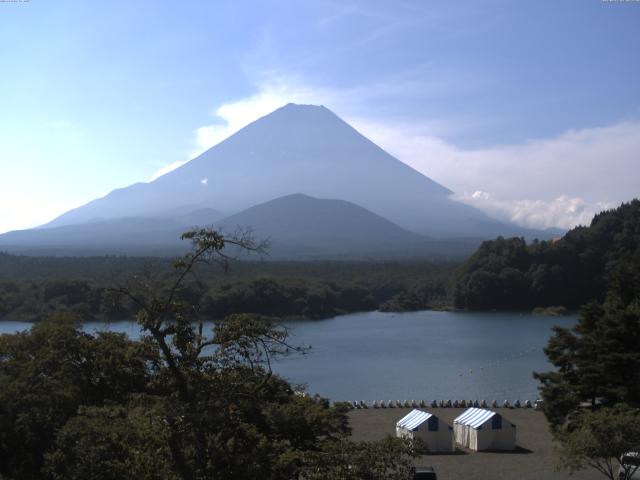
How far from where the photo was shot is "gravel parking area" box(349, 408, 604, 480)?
873 centimetres

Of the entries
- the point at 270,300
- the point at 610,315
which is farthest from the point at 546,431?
the point at 270,300

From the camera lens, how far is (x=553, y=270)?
113 ft

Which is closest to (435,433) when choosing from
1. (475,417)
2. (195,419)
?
(475,417)

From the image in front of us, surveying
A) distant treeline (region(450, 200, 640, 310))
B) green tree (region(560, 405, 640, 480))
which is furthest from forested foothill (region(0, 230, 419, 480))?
distant treeline (region(450, 200, 640, 310))

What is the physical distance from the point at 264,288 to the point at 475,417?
21797 mm

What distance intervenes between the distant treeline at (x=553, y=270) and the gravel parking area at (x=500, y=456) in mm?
22411

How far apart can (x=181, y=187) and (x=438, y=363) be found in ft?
322

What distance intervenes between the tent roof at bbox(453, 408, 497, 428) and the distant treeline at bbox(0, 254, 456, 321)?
13.7 meters

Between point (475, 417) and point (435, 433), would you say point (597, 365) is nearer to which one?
point (475, 417)

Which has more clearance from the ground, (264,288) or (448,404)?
(264,288)

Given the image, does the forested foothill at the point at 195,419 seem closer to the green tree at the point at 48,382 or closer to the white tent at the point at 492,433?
the green tree at the point at 48,382

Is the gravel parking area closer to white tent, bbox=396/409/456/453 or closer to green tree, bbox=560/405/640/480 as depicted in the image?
white tent, bbox=396/409/456/453

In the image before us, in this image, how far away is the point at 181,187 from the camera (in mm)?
114312

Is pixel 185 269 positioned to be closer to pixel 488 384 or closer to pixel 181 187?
pixel 488 384
